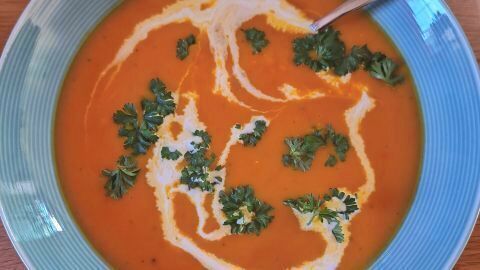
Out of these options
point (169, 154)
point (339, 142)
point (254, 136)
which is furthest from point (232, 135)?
point (339, 142)

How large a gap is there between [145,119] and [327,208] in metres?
0.52

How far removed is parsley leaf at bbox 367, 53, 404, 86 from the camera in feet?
4.98

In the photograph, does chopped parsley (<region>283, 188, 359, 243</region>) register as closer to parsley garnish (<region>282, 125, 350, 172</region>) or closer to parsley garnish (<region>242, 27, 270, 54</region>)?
parsley garnish (<region>282, 125, 350, 172</region>)

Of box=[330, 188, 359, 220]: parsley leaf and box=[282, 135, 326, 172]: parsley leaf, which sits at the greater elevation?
box=[282, 135, 326, 172]: parsley leaf

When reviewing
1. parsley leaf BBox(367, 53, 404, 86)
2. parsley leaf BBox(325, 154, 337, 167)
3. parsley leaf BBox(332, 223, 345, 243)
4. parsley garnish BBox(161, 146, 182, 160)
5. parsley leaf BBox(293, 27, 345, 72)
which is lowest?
parsley leaf BBox(332, 223, 345, 243)

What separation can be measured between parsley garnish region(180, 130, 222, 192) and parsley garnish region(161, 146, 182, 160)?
0.02 metres

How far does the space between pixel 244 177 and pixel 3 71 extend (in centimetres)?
64

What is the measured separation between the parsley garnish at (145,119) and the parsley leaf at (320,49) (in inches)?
14.0

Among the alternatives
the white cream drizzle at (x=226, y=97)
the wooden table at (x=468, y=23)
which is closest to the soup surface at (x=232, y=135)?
the white cream drizzle at (x=226, y=97)

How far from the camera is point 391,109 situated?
1.55 meters

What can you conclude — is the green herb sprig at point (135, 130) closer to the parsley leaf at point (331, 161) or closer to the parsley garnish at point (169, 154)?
the parsley garnish at point (169, 154)

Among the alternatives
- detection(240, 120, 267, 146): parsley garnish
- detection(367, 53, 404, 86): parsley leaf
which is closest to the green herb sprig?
detection(240, 120, 267, 146): parsley garnish

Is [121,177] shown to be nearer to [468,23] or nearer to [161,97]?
[161,97]

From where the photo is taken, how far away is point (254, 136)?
1531 mm
